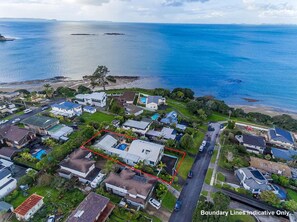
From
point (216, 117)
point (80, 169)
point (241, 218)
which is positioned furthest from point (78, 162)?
point (216, 117)

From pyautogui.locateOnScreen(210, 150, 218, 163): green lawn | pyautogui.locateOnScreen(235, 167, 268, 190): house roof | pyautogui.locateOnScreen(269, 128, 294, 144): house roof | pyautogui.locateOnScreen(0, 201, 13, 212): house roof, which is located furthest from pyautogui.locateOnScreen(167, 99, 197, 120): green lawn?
pyautogui.locateOnScreen(0, 201, 13, 212): house roof

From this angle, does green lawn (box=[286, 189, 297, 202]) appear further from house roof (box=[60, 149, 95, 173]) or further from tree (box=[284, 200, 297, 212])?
house roof (box=[60, 149, 95, 173])

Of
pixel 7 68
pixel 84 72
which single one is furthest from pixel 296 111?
pixel 7 68

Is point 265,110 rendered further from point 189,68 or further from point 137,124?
point 189,68

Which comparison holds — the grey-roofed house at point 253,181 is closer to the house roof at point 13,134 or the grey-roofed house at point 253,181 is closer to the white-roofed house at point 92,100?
the white-roofed house at point 92,100

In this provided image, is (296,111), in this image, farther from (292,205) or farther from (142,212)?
(142,212)
